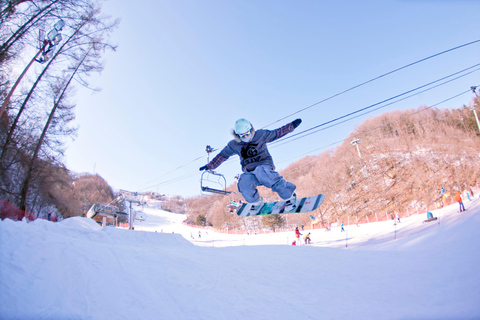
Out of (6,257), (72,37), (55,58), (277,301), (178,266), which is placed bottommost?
(277,301)

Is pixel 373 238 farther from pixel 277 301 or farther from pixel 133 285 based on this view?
pixel 133 285

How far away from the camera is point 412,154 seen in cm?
4238

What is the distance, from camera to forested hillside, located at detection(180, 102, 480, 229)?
1490 inches

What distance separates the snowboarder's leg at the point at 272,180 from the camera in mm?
4711

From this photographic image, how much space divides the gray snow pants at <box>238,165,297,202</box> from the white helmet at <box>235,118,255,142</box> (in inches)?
25.3

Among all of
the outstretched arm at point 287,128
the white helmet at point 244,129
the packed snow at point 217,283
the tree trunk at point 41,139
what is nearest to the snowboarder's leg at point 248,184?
the white helmet at point 244,129

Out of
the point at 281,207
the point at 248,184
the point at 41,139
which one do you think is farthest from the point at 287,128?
the point at 41,139

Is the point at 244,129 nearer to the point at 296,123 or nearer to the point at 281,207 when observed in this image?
the point at 296,123

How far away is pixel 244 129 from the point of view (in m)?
4.59

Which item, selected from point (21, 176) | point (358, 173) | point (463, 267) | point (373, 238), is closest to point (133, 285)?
point (463, 267)

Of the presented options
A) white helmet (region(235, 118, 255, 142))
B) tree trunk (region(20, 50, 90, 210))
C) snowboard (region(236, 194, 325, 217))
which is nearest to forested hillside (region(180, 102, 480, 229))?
tree trunk (region(20, 50, 90, 210))

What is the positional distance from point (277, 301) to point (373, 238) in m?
19.4

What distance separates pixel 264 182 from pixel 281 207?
0.64m

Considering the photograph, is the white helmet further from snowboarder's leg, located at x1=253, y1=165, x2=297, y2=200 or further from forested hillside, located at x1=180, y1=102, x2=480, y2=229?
forested hillside, located at x1=180, y1=102, x2=480, y2=229
